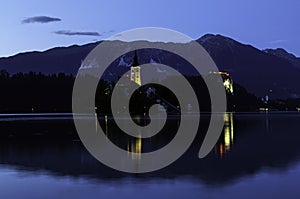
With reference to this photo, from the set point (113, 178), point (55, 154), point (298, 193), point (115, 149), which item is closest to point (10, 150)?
point (55, 154)

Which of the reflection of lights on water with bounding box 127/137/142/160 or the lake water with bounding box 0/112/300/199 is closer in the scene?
the lake water with bounding box 0/112/300/199

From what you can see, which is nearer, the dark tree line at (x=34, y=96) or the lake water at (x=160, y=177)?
the lake water at (x=160, y=177)

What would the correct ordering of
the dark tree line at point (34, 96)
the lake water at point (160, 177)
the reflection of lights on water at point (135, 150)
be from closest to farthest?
the lake water at point (160, 177)
the reflection of lights on water at point (135, 150)
the dark tree line at point (34, 96)

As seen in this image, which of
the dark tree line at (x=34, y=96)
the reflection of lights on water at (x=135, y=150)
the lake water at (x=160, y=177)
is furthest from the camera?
the dark tree line at (x=34, y=96)

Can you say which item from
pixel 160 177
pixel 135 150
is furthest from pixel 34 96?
pixel 160 177

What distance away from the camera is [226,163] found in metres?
24.2

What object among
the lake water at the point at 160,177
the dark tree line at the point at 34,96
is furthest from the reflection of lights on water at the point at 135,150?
the dark tree line at the point at 34,96

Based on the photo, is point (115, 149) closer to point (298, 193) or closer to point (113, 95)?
point (298, 193)

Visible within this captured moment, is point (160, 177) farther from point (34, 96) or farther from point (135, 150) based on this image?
point (34, 96)

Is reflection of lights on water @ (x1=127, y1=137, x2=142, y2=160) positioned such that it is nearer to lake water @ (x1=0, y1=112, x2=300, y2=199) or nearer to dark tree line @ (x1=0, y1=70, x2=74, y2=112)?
lake water @ (x1=0, y1=112, x2=300, y2=199)

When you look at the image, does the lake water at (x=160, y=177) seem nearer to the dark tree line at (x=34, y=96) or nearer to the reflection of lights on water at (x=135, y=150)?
the reflection of lights on water at (x=135, y=150)

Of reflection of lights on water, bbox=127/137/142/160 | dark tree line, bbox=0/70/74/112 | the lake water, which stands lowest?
the lake water

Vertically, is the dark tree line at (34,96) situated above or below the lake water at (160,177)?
above

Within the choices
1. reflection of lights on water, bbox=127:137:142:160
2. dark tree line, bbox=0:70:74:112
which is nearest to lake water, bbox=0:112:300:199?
reflection of lights on water, bbox=127:137:142:160
